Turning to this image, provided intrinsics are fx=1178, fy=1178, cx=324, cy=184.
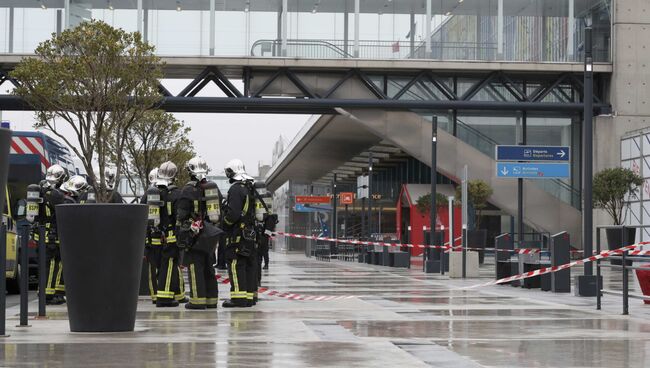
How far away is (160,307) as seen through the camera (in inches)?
625

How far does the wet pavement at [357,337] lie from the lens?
9.30 meters

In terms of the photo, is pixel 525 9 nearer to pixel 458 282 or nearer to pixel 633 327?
pixel 458 282

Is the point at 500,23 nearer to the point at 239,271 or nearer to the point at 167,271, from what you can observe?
the point at 239,271

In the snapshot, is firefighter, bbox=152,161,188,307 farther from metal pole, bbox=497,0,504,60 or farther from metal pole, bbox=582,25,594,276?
metal pole, bbox=497,0,504,60

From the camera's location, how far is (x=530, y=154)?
32344 mm

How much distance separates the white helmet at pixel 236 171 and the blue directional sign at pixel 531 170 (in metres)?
17.0

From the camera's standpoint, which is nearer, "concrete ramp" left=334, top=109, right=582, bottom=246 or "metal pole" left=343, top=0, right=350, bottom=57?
"metal pole" left=343, top=0, right=350, bottom=57

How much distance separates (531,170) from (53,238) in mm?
18062

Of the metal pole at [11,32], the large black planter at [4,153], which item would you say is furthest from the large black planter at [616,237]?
the metal pole at [11,32]

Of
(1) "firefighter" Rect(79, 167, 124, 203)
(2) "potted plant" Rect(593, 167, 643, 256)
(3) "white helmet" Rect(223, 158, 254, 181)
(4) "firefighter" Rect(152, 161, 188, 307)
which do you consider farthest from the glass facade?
(3) "white helmet" Rect(223, 158, 254, 181)

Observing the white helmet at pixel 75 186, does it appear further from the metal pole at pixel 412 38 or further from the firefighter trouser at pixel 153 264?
the metal pole at pixel 412 38

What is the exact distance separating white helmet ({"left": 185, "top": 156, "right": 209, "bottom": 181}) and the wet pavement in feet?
5.83

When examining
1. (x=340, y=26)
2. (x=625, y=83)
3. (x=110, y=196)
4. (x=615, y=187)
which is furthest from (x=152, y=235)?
(x=625, y=83)

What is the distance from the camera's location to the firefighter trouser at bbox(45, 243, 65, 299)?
55.6 feet
